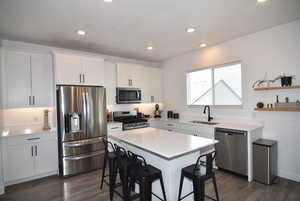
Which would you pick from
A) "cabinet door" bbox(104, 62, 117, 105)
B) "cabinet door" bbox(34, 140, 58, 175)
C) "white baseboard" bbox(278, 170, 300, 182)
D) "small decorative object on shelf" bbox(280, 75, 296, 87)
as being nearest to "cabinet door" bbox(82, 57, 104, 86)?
"cabinet door" bbox(104, 62, 117, 105)

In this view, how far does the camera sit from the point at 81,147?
3.43m

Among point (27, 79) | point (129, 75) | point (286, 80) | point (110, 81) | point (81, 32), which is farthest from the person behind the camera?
point (129, 75)

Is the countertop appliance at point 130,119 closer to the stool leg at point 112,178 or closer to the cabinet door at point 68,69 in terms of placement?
the cabinet door at point 68,69

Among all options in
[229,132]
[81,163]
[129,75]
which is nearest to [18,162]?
[81,163]

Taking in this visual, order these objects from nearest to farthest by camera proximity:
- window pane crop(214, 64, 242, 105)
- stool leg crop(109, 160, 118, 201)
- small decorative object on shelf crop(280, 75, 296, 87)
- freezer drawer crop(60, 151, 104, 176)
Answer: stool leg crop(109, 160, 118, 201) < small decorative object on shelf crop(280, 75, 296, 87) < freezer drawer crop(60, 151, 104, 176) < window pane crop(214, 64, 242, 105)

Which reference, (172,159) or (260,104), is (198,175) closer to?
(172,159)

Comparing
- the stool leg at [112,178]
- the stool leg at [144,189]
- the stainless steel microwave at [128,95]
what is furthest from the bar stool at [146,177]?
the stainless steel microwave at [128,95]

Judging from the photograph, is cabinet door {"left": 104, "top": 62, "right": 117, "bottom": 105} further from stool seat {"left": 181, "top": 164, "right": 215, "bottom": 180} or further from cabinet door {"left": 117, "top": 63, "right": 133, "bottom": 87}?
stool seat {"left": 181, "top": 164, "right": 215, "bottom": 180}

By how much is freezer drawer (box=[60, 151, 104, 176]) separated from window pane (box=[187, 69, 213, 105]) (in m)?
2.89

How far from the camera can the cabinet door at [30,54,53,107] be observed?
3469 mm

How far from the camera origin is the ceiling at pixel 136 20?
2232 mm

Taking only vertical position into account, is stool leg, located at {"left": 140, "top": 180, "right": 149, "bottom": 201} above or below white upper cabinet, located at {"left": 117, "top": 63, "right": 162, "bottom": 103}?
below

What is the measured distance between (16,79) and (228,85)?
4.65 m

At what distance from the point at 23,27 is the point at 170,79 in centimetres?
386
